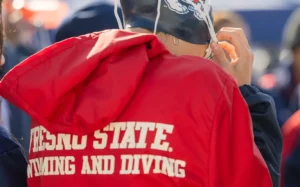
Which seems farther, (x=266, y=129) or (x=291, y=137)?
(x=291, y=137)

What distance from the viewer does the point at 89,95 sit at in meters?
2.22

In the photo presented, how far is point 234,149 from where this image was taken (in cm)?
219

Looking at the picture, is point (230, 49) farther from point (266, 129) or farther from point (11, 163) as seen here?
point (11, 163)

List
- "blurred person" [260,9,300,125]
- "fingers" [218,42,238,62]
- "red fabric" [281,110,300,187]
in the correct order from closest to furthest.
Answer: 1. "fingers" [218,42,238,62]
2. "red fabric" [281,110,300,187]
3. "blurred person" [260,9,300,125]

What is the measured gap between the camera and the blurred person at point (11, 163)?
2.52m

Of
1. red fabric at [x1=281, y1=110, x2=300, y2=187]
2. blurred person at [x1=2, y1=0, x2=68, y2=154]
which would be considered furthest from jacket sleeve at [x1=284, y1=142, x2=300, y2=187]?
blurred person at [x1=2, y1=0, x2=68, y2=154]

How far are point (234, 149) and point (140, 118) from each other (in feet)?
0.82

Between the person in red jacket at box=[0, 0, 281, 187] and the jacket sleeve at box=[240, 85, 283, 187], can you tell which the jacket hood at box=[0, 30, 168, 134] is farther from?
the jacket sleeve at box=[240, 85, 283, 187]

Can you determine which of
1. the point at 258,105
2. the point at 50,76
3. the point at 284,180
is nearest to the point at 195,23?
the point at 258,105

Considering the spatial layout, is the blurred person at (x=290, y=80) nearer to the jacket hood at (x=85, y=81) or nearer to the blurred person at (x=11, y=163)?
the blurred person at (x=11, y=163)

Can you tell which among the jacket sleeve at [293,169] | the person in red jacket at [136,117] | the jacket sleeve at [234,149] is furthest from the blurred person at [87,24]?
the jacket sleeve at [234,149]

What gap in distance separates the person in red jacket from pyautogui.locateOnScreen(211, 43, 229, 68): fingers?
0.66 ft

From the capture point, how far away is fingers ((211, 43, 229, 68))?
2.47 m

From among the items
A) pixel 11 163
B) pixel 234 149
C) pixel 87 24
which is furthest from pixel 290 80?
pixel 234 149
